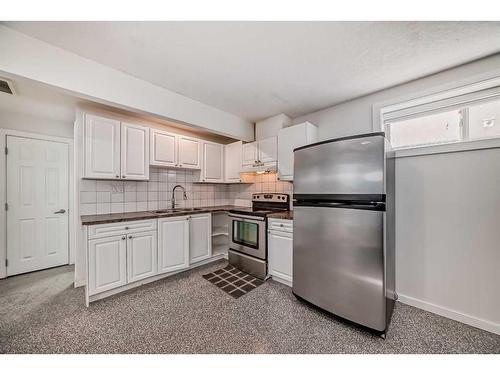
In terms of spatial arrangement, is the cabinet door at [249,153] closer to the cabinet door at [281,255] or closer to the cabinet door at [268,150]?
the cabinet door at [268,150]

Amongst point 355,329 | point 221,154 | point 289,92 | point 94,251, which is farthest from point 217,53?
point 355,329

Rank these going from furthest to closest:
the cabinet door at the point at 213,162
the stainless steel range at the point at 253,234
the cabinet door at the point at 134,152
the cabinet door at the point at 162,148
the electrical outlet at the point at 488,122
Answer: the cabinet door at the point at 213,162 → the cabinet door at the point at 162,148 → the stainless steel range at the point at 253,234 → the cabinet door at the point at 134,152 → the electrical outlet at the point at 488,122

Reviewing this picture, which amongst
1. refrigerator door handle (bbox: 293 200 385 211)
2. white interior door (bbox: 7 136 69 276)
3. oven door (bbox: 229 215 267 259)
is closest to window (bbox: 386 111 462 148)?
refrigerator door handle (bbox: 293 200 385 211)

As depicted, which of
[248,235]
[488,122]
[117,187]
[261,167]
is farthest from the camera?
[261,167]

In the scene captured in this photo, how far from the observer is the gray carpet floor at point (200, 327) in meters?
1.41

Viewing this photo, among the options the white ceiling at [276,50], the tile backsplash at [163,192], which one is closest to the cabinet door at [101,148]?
the tile backsplash at [163,192]

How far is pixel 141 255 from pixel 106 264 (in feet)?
1.13

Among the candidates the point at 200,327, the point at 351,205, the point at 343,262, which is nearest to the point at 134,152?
the point at 200,327

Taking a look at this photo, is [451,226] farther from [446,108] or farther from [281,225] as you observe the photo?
[281,225]

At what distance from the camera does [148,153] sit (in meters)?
2.65

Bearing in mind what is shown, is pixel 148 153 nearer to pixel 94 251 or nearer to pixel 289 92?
pixel 94 251

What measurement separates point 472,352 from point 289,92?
111 inches

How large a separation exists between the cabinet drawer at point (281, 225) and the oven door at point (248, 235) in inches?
4.4

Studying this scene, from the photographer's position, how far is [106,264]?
6.64ft
